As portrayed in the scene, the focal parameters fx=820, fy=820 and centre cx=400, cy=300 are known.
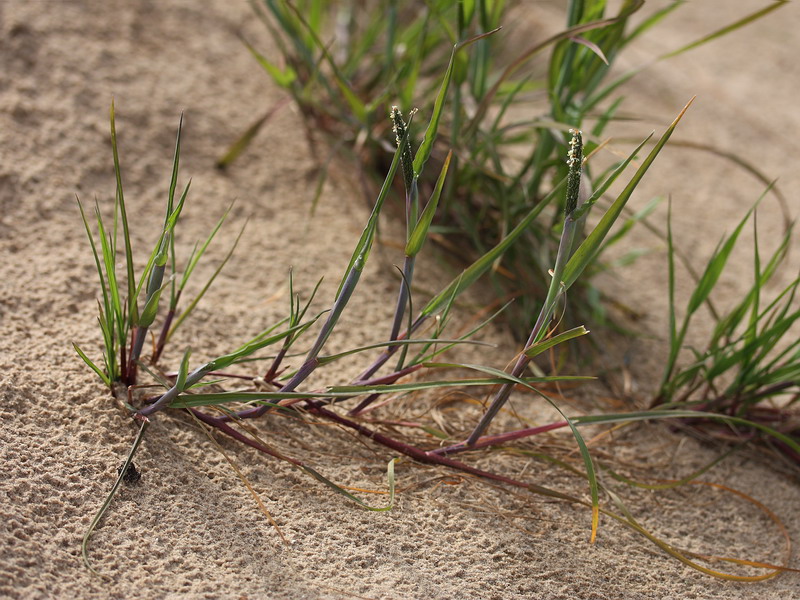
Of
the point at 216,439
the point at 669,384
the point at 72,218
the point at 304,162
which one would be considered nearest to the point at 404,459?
the point at 216,439

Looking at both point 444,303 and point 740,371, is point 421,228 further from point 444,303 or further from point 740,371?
point 740,371

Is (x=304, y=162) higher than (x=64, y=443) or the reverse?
higher

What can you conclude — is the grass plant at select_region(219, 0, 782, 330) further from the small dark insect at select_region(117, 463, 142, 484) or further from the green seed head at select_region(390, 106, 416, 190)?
the small dark insect at select_region(117, 463, 142, 484)

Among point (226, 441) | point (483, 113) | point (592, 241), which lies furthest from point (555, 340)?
point (483, 113)

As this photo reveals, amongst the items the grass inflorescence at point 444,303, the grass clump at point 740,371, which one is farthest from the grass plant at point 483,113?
the grass clump at point 740,371

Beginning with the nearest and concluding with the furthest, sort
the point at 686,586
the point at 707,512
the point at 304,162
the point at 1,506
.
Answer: the point at 1,506
the point at 686,586
the point at 707,512
the point at 304,162

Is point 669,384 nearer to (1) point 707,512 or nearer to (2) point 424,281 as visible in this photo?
(1) point 707,512
